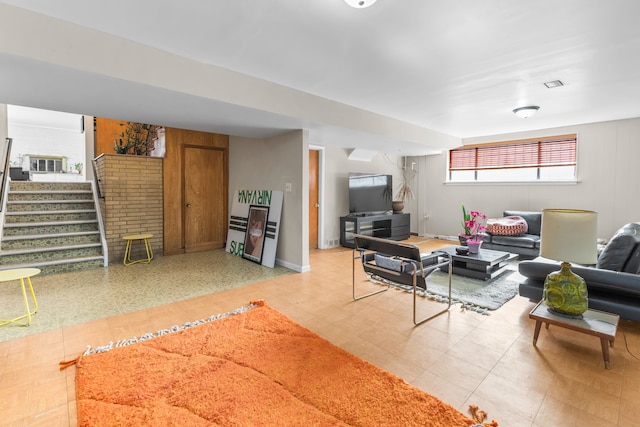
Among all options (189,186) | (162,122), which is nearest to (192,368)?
(162,122)

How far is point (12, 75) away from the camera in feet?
8.11

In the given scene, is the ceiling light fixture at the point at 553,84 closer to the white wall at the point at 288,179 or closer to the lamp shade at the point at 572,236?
the lamp shade at the point at 572,236

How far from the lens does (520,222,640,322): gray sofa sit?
2.54 metres

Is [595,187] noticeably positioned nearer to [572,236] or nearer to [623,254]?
[623,254]

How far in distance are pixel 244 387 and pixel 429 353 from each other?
4.54 feet

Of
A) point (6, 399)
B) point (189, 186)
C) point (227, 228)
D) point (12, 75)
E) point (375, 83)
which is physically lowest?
point (6, 399)

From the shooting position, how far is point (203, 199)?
6.16 meters

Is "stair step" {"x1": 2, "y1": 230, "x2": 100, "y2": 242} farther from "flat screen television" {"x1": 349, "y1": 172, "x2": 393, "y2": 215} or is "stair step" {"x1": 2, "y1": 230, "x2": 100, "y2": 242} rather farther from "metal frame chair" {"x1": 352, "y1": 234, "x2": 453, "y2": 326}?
"flat screen television" {"x1": 349, "y1": 172, "x2": 393, "y2": 215}

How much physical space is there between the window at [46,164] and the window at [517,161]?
1206 centimetres

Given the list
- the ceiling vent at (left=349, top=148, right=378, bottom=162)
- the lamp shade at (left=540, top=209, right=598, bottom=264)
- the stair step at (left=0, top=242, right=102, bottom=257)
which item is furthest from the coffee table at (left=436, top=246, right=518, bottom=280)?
the stair step at (left=0, top=242, right=102, bottom=257)

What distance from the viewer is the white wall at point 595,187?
5141mm

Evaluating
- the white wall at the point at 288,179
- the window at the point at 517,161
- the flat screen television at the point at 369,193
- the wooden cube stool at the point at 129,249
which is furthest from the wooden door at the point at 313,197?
the window at the point at 517,161

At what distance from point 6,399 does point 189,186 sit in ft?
14.8

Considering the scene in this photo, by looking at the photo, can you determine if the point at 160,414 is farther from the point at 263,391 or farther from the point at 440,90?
the point at 440,90
